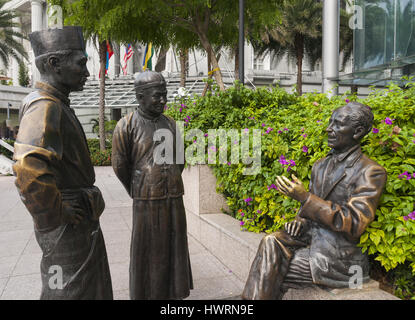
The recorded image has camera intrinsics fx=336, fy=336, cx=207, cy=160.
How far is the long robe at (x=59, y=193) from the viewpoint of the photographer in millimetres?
1502

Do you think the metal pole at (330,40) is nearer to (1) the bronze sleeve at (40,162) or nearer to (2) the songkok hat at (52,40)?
(2) the songkok hat at (52,40)

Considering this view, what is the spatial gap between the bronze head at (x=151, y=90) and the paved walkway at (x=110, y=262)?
1.95 m

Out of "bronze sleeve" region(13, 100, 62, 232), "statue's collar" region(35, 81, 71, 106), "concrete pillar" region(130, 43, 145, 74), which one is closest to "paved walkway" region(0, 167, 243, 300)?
"bronze sleeve" region(13, 100, 62, 232)

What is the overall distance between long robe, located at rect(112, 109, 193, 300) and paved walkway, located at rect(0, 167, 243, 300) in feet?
2.30

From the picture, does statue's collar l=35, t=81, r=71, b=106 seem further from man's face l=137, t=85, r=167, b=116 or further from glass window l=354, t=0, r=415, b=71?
glass window l=354, t=0, r=415, b=71

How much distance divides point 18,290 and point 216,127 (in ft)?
11.3

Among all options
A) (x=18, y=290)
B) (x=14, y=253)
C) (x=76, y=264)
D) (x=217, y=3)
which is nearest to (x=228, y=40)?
(x=217, y=3)

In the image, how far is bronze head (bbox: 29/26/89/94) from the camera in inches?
67.8

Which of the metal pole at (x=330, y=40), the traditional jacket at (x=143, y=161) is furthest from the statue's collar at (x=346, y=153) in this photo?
the metal pole at (x=330, y=40)

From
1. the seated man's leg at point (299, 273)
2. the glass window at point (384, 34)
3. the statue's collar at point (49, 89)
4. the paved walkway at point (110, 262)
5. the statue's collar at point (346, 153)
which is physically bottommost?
the paved walkway at point (110, 262)

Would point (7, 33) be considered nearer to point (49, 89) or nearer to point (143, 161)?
point (143, 161)

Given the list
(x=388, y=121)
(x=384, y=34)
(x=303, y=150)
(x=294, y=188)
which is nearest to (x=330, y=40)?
(x=384, y=34)
